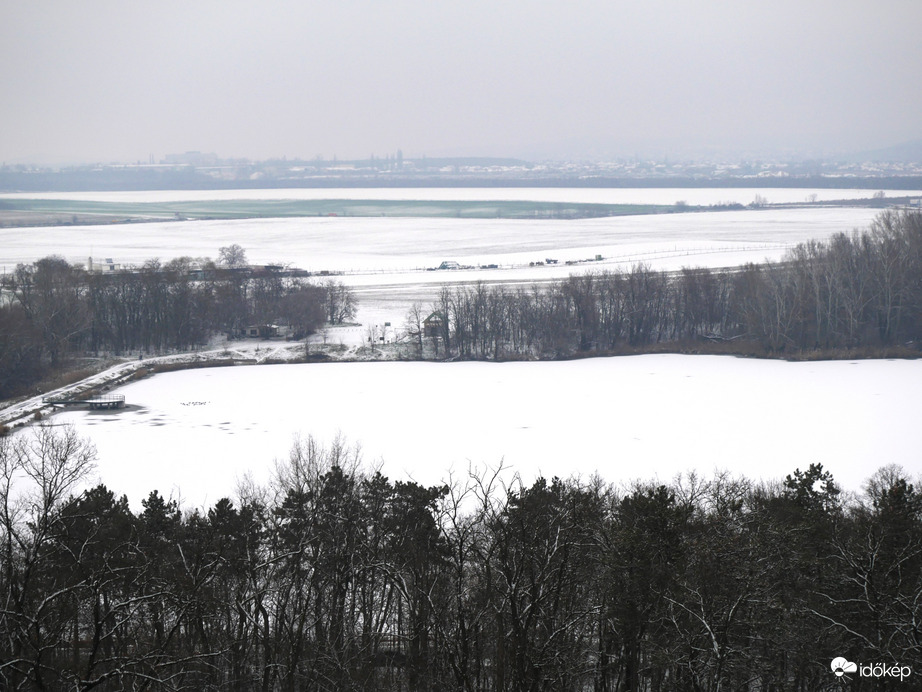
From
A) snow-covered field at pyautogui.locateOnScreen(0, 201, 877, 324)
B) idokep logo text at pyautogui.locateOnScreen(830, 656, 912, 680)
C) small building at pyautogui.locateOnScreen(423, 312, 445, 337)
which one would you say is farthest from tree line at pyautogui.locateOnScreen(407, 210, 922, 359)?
idokep logo text at pyautogui.locateOnScreen(830, 656, 912, 680)

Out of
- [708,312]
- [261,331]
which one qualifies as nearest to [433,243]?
[261,331]

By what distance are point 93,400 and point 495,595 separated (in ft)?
71.8

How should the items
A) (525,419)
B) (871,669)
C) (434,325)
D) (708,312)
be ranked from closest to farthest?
(871,669) → (525,419) → (434,325) → (708,312)

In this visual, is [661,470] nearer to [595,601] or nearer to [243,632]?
[595,601]

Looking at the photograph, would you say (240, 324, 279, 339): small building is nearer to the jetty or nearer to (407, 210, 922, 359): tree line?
(407, 210, 922, 359): tree line

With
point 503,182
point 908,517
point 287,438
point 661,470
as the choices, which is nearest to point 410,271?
point 287,438

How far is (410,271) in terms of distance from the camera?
55.9 meters

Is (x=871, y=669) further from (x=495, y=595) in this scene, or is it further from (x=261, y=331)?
(x=261, y=331)

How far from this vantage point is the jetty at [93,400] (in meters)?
28.4

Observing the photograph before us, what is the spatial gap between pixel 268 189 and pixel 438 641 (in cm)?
15555

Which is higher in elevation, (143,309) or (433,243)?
(433,243)

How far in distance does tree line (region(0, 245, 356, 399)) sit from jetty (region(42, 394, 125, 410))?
4757 mm

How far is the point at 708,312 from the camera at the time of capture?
132 feet

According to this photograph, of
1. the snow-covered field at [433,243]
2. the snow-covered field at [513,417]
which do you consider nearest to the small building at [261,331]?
the snow-covered field at [513,417]
